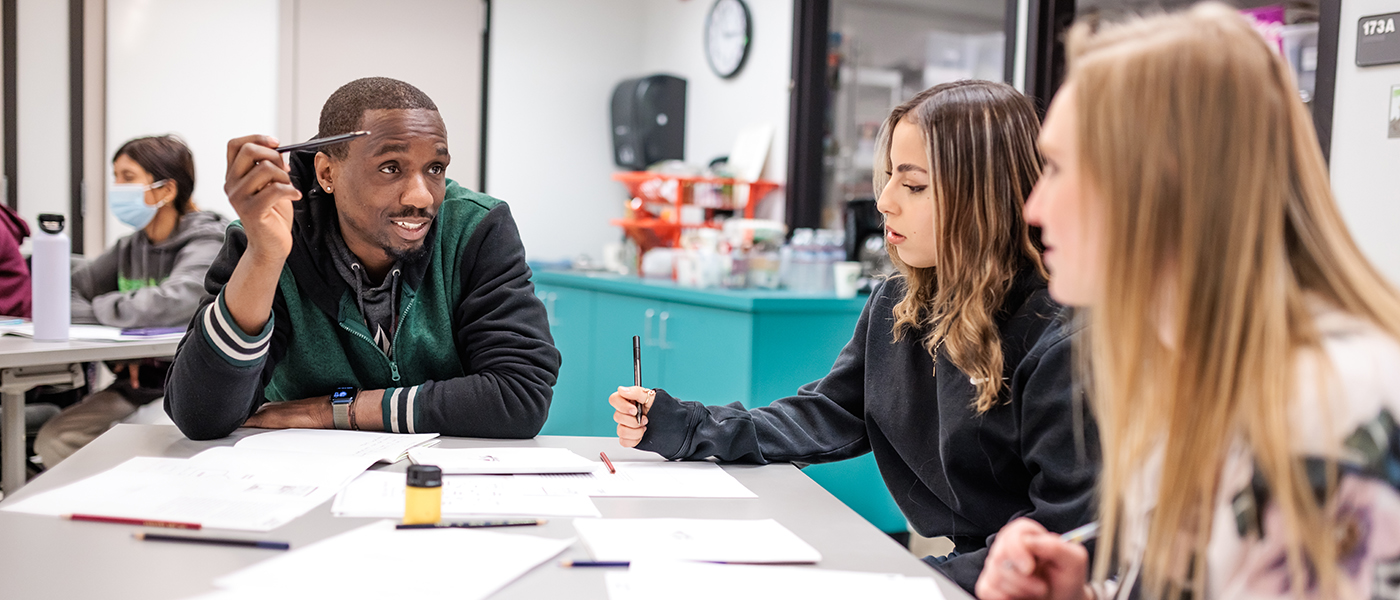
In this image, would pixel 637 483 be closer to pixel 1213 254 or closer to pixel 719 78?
pixel 1213 254

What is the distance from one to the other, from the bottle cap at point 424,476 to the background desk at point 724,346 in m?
1.53

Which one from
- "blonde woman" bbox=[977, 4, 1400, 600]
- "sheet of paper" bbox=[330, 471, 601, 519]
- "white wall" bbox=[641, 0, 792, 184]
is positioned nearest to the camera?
"blonde woman" bbox=[977, 4, 1400, 600]

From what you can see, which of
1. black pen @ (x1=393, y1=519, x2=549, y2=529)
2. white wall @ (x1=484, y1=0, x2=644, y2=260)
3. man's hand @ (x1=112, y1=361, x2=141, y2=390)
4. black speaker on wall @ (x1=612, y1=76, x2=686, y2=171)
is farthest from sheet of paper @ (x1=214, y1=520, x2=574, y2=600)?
white wall @ (x1=484, y1=0, x2=644, y2=260)

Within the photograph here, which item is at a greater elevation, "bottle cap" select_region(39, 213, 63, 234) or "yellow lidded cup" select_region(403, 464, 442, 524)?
"bottle cap" select_region(39, 213, 63, 234)

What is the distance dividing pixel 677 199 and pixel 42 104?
2.78 meters

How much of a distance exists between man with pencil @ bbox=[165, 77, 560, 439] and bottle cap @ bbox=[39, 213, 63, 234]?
888 mm

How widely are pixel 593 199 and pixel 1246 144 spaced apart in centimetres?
466

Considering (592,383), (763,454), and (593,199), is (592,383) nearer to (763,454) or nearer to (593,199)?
Result: (593,199)

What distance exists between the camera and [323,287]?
1.57m

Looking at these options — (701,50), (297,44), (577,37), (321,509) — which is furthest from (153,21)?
(321,509)

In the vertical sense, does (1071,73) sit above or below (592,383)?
above

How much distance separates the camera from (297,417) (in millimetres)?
1492

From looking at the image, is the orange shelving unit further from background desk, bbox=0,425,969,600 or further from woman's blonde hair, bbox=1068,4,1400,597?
woman's blonde hair, bbox=1068,4,1400,597

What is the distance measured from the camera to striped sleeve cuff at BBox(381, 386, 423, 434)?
147cm
